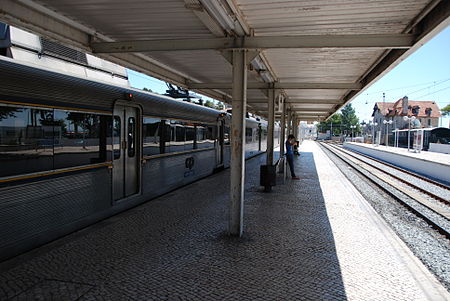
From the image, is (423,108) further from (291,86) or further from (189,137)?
(189,137)

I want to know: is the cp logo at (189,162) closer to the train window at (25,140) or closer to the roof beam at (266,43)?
the roof beam at (266,43)

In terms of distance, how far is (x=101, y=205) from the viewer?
638 cm

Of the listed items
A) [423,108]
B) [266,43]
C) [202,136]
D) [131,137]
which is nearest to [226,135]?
[202,136]

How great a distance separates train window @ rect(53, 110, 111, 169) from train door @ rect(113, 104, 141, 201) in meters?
0.36

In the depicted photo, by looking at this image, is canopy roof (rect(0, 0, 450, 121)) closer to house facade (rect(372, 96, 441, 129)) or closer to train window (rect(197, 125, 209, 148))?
train window (rect(197, 125, 209, 148))

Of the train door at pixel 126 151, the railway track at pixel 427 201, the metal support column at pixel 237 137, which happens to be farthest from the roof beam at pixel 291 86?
the metal support column at pixel 237 137

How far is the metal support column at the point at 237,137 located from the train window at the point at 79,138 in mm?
2516

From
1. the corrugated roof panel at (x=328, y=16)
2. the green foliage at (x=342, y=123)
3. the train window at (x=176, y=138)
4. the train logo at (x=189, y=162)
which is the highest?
the green foliage at (x=342, y=123)

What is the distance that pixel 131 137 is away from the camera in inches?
291

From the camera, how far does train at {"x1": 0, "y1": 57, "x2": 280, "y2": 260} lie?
4.44 meters

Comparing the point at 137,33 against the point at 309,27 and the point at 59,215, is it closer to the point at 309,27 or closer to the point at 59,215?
the point at 309,27

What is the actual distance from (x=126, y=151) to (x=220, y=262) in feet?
11.6

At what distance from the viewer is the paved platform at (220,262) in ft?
13.2

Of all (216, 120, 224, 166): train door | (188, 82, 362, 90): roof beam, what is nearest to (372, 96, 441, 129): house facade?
(216, 120, 224, 166): train door
